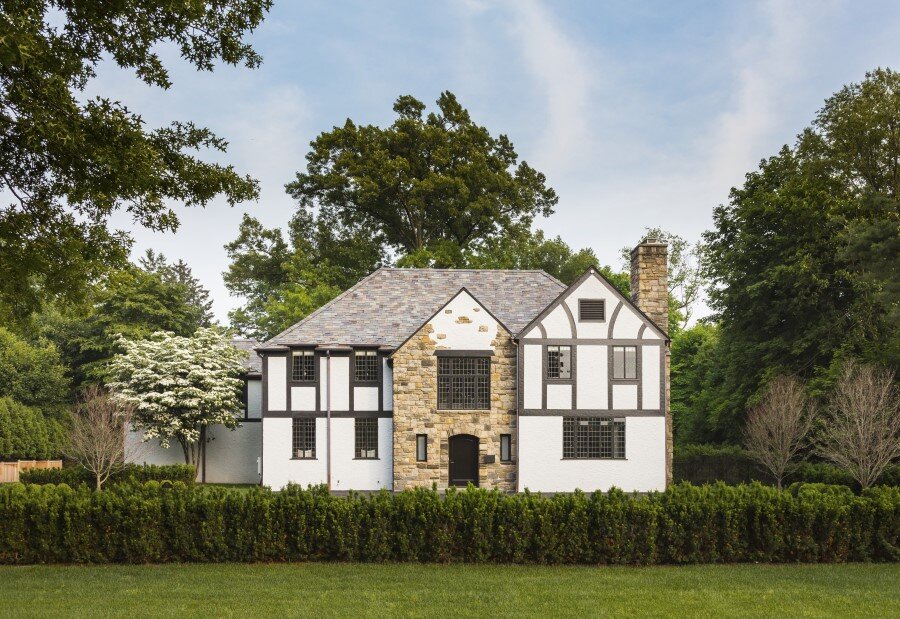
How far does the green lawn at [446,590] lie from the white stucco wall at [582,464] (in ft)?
44.2

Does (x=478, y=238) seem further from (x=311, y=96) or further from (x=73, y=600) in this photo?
(x=73, y=600)

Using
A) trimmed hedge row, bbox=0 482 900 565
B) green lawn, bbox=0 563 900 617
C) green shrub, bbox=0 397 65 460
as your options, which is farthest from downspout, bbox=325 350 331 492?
green shrub, bbox=0 397 65 460

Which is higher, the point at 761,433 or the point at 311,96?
the point at 311,96

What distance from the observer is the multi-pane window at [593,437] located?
2739cm

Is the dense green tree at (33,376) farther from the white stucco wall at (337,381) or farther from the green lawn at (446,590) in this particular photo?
the green lawn at (446,590)

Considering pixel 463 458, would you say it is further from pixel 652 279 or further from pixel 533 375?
pixel 652 279

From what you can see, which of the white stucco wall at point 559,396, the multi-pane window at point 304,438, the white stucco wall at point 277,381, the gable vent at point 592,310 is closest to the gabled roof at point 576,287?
the gable vent at point 592,310

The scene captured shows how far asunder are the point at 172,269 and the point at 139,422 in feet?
177

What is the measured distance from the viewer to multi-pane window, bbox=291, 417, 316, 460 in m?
28.2

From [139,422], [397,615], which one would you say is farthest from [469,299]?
[397,615]

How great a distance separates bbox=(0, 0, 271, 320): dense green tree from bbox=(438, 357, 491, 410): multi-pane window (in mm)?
14626

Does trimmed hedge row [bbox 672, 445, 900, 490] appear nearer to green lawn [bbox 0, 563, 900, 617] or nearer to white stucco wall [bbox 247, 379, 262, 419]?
green lawn [bbox 0, 563, 900, 617]

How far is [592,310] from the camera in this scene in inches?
1096

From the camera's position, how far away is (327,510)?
13.9 m
